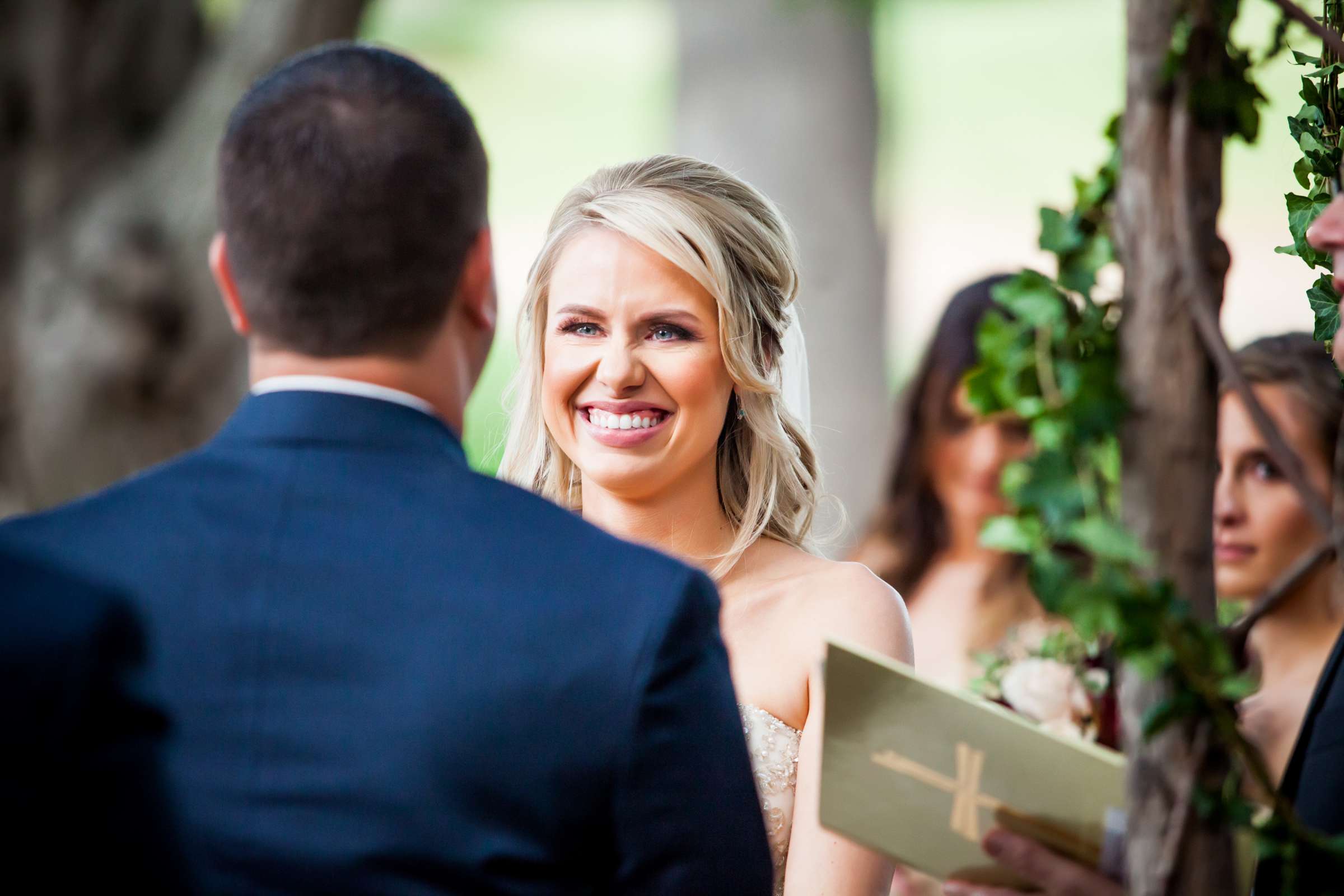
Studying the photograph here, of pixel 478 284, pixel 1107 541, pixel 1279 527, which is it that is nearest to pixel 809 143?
pixel 1279 527

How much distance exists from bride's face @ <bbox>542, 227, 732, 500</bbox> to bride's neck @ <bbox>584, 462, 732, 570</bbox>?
53 mm

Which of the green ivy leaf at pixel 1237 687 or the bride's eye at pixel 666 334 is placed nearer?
the green ivy leaf at pixel 1237 687

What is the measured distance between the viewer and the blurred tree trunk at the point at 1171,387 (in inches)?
56.8

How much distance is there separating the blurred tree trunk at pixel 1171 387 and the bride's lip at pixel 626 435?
165 centimetres

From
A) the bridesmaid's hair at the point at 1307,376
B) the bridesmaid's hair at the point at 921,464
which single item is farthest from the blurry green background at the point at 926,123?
the bridesmaid's hair at the point at 1307,376

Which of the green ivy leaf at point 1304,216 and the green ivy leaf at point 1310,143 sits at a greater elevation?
the green ivy leaf at point 1310,143

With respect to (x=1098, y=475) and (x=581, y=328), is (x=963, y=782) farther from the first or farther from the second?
(x=581, y=328)

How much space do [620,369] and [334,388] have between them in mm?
1303

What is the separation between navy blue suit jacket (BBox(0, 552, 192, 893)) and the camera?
60.1 inches

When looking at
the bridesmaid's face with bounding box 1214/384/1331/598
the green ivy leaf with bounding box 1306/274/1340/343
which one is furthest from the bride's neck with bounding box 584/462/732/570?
the bridesmaid's face with bounding box 1214/384/1331/598

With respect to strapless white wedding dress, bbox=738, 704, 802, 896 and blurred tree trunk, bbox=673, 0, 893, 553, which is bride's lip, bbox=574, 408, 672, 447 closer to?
strapless white wedding dress, bbox=738, 704, 802, 896

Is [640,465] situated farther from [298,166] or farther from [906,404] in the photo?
[906,404]

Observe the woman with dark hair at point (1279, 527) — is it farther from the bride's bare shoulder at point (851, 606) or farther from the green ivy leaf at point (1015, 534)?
the green ivy leaf at point (1015, 534)

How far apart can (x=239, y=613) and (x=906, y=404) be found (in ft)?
12.0
